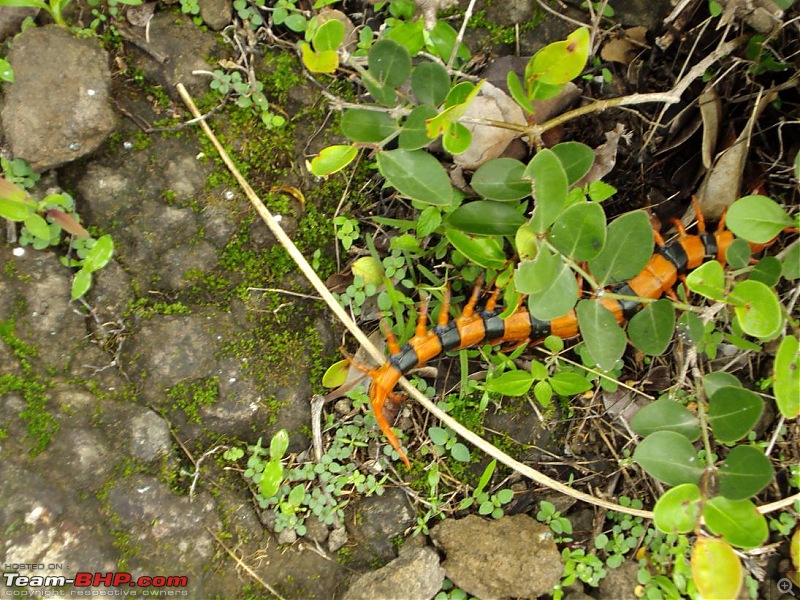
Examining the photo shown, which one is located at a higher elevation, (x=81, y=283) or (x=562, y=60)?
(x=562, y=60)

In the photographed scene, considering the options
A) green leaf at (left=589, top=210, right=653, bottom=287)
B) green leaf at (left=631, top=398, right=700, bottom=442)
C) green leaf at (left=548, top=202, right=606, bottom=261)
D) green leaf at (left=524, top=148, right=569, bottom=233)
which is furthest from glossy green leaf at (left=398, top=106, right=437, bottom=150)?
green leaf at (left=631, top=398, right=700, bottom=442)

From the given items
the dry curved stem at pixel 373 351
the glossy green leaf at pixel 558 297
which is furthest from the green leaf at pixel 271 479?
the glossy green leaf at pixel 558 297

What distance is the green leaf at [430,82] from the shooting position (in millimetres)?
2273

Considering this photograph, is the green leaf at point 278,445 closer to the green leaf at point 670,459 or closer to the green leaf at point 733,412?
the green leaf at point 670,459

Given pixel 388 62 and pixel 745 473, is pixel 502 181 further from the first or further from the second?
pixel 745 473

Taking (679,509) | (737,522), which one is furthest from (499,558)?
(737,522)

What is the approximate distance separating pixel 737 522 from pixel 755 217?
104 centimetres

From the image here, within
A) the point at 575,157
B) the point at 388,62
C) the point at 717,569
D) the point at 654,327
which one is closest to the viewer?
the point at 717,569


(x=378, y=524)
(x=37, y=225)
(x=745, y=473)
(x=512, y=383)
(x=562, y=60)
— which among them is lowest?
(x=378, y=524)

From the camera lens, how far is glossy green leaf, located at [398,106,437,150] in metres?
2.29

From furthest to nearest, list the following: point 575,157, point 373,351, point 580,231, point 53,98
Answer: point 373,351, point 53,98, point 575,157, point 580,231

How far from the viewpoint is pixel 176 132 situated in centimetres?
279

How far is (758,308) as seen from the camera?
210 cm

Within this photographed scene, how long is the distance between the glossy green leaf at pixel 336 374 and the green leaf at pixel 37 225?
4.20 ft
